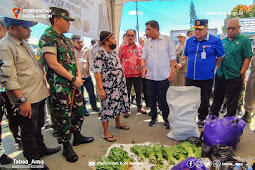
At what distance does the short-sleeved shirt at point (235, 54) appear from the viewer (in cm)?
281

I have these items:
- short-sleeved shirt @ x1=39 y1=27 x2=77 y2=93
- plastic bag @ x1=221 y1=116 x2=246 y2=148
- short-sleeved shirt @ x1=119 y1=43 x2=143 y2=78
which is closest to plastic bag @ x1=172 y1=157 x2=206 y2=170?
plastic bag @ x1=221 y1=116 x2=246 y2=148

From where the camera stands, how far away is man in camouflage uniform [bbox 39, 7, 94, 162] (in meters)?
1.92

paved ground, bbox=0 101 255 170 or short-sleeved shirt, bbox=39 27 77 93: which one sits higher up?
short-sleeved shirt, bbox=39 27 77 93

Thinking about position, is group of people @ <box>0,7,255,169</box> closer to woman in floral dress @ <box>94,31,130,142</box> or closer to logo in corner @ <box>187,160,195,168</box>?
woman in floral dress @ <box>94,31,130,142</box>

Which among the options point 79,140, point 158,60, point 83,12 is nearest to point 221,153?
point 158,60

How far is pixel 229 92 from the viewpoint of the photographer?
301cm

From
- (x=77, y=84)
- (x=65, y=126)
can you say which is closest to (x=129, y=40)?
(x=77, y=84)

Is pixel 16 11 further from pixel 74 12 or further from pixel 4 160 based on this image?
pixel 4 160

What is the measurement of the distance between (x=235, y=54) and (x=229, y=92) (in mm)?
737

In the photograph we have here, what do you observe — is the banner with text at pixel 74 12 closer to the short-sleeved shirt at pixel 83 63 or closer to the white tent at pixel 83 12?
the white tent at pixel 83 12

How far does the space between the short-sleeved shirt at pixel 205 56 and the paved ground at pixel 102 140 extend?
1.27 meters

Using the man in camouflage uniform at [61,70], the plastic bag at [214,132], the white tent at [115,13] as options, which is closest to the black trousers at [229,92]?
the plastic bag at [214,132]

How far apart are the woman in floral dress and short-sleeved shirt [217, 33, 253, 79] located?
6.75ft

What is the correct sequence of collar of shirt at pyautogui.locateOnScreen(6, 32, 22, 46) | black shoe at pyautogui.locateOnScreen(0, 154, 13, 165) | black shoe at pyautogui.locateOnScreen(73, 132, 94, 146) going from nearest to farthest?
collar of shirt at pyautogui.locateOnScreen(6, 32, 22, 46), black shoe at pyautogui.locateOnScreen(0, 154, 13, 165), black shoe at pyautogui.locateOnScreen(73, 132, 94, 146)
